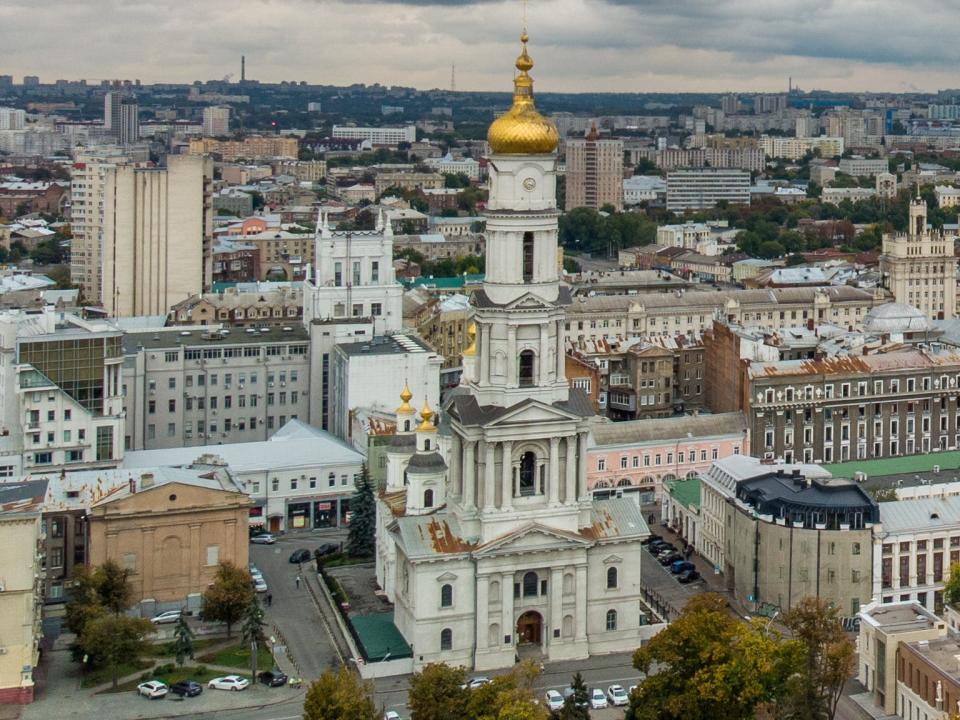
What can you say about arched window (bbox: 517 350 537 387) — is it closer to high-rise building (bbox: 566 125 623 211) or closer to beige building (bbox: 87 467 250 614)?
beige building (bbox: 87 467 250 614)

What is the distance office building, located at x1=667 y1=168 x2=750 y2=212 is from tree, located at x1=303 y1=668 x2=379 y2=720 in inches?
5951

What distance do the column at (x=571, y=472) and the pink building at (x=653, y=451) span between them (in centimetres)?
1445

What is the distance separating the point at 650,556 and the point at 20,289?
174 feet

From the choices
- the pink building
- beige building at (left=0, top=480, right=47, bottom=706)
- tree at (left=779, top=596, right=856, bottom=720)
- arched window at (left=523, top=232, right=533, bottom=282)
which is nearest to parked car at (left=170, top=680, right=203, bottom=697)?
beige building at (left=0, top=480, right=47, bottom=706)

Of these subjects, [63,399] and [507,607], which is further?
[63,399]

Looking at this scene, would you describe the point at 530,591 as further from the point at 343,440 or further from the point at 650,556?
the point at 343,440

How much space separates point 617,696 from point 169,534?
47.6ft

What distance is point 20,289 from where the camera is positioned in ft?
298

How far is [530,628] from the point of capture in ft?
138

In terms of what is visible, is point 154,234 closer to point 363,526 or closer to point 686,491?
point 363,526

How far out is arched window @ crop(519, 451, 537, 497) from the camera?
41500 millimetres

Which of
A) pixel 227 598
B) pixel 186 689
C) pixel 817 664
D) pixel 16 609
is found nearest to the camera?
pixel 817 664

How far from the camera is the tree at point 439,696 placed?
113 ft

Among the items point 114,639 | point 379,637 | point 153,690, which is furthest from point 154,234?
point 153,690
